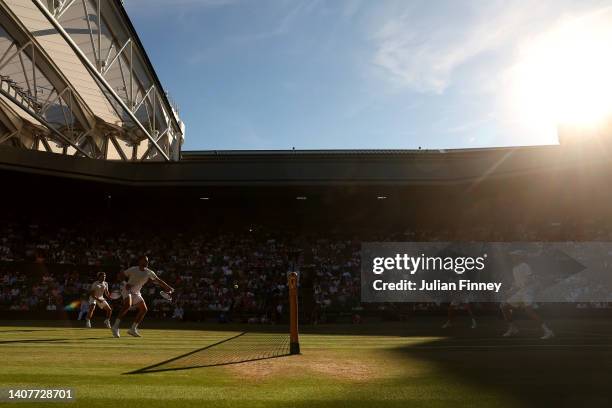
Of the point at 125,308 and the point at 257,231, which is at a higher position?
the point at 257,231

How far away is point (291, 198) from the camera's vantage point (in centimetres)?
3491

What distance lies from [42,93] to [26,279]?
37.0ft

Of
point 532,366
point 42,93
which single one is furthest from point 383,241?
point 532,366

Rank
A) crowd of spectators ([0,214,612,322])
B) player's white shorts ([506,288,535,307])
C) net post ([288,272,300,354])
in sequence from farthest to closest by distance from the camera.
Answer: crowd of spectators ([0,214,612,322]) < player's white shorts ([506,288,535,307]) < net post ([288,272,300,354])

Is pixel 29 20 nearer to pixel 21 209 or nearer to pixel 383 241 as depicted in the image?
pixel 21 209

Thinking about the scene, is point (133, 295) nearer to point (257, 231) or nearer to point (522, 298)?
point (522, 298)

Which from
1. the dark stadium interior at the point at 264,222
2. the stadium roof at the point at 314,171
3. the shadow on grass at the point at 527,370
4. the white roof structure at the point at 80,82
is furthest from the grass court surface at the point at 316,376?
the stadium roof at the point at 314,171

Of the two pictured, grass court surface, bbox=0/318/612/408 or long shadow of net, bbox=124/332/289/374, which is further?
long shadow of net, bbox=124/332/289/374

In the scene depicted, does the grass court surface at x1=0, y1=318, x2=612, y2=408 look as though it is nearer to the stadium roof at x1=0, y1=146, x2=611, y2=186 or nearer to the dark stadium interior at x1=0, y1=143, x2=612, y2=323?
the dark stadium interior at x1=0, y1=143, x2=612, y2=323

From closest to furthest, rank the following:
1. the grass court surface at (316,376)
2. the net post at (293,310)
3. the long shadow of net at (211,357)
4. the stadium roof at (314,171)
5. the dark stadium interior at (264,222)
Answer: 1. the grass court surface at (316,376)
2. the long shadow of net at (211,357)
3. the net post at (293,310)
4. the dark stadium interior at (264,222)
5. the stadium roof at (314,171)

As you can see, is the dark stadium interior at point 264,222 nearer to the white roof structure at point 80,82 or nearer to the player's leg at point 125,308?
the white roof structure at point 80,82

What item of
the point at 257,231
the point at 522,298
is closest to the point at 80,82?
the point at 257,231

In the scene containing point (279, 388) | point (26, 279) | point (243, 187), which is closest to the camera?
point (279, 388)

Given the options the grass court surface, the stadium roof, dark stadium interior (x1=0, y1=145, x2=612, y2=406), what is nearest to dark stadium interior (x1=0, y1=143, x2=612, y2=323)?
dark stadium interior (x1=0, y1=145, x2=612, y2=406)
